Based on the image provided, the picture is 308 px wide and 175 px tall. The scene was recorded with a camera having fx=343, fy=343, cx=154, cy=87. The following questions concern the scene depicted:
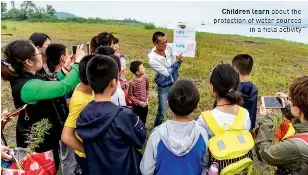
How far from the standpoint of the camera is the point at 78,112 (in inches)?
101

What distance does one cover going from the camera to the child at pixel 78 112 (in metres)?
2.50

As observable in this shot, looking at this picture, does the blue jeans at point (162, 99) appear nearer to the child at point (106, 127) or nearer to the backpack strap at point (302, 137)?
the child at point (106, 127)

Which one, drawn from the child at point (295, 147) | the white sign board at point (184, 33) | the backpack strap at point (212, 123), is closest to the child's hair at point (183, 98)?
the backpack strap at point (212, 123)

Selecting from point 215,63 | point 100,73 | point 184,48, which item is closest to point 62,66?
point 100,73

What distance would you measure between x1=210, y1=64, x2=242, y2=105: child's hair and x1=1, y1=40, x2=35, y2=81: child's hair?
142cm

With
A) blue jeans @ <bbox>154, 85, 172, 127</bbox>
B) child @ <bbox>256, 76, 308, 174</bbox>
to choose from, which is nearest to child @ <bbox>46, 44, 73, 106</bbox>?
blue jeans @ <bbox>154, 85, 172, 127</bbox>

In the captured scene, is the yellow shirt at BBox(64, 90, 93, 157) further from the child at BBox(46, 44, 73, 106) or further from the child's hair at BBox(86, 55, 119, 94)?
the child at BBox(46, 44, 73, 106)

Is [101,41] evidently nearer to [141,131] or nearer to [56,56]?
[56,56]

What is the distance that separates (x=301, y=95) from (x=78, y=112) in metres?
1.54

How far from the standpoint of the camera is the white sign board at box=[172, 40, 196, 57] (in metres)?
4.62

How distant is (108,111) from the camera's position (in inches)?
89.0

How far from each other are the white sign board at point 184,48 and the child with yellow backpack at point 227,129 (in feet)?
6.95

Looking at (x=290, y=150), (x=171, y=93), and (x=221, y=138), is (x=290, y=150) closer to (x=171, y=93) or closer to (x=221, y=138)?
(x=221, y=138)

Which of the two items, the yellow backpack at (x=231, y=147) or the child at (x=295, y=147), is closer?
the child at (x=295, y=147)
